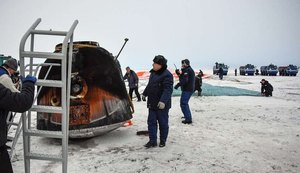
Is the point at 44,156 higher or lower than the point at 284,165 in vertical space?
higher

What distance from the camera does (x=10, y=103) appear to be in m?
2.26

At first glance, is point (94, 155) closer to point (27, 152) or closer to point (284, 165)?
point (27, 152)

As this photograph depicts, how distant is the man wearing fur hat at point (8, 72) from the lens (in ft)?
9.68

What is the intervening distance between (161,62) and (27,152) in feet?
10.3

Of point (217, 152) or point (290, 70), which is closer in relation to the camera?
point (217, 152)

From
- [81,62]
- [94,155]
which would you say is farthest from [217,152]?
[81,62]

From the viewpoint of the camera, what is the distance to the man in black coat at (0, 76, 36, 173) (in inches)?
88.9

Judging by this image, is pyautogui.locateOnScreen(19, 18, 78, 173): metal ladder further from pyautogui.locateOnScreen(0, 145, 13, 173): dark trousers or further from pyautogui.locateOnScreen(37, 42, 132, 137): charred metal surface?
pyautogui.locateOnScreen(37, 42, 132, 137): charred metal surface

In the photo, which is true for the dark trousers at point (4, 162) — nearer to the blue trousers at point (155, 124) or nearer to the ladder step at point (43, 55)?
the ladder step at point (43, 55)

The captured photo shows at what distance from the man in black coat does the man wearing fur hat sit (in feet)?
2.22

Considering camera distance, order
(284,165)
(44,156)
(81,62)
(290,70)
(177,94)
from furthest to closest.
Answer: (290,70) < (177,94) < (81,62) < (284,165) < (44,156)

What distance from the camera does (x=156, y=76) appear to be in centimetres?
530

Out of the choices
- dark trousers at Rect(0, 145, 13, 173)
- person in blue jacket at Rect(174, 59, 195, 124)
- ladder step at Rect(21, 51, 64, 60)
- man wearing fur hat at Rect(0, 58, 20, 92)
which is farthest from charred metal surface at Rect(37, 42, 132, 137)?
person in blue jacket at Rect(174, 59, 195, 124)

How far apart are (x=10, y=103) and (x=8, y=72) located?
49.0 inches
